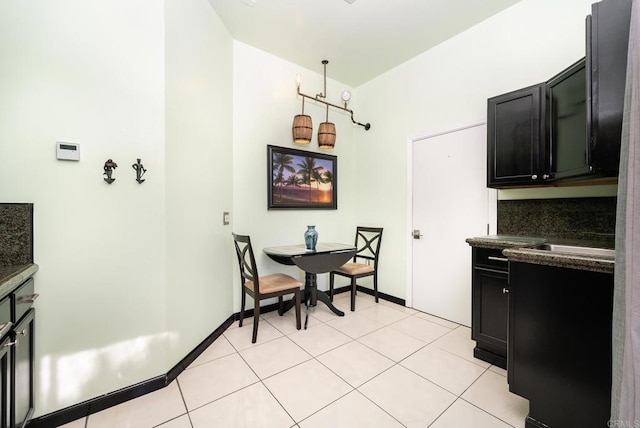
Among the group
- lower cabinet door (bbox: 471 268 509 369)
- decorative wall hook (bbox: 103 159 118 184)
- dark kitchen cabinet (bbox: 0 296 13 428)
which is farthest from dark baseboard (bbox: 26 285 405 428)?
lower cabinet door (bbox: 471 268 509 369)

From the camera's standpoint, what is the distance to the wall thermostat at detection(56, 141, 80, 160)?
143cm

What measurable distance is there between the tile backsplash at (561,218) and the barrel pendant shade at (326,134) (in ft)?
6.44

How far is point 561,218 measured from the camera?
6.63 ft

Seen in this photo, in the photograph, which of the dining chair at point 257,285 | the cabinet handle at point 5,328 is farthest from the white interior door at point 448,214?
the cabinet handle at point 5,328

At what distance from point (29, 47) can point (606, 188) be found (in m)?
3.69

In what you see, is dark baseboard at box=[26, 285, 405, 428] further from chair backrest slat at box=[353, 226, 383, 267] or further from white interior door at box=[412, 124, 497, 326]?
white interior door at box=[412, 124, 497, 326]

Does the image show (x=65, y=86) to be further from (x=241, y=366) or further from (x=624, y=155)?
(x=624, y=155)

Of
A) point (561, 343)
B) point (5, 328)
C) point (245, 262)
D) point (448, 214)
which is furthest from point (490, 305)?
point (5, 328)

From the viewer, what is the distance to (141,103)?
1657 mm

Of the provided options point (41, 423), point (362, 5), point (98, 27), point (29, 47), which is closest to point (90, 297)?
point (41, 423)

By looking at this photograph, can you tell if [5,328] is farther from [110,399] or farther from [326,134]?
[326,134]

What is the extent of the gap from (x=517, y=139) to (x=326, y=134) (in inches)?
77.3

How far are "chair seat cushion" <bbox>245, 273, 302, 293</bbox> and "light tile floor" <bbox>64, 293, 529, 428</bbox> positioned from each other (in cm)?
45

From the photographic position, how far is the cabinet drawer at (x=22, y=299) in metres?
1.12
